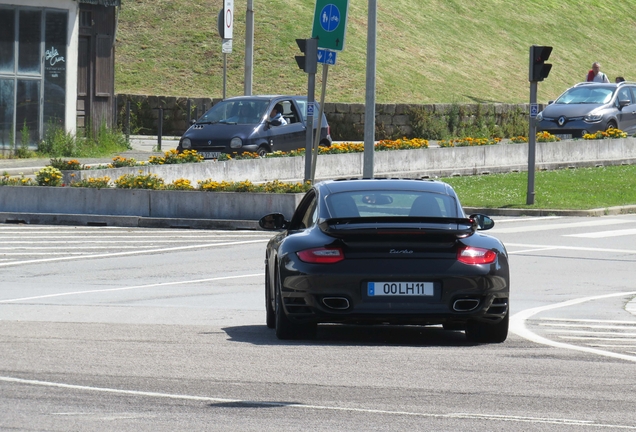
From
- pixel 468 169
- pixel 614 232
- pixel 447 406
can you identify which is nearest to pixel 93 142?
pixel 468 169

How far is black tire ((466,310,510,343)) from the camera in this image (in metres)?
10.4

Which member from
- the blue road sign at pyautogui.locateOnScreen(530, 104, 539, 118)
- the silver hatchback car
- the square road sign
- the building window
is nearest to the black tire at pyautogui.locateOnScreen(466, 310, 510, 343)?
the square road sign

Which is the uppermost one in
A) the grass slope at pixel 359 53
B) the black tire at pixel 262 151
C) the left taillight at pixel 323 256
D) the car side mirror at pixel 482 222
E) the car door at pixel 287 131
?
the grass slope at pixel 359 53

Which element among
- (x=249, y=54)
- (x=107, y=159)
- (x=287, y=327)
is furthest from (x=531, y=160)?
(x=287, y=327)

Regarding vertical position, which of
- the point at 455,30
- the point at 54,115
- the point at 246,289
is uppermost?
the point at 455,30

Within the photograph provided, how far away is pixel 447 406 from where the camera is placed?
7617mm

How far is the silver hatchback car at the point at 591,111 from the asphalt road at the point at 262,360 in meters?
19.5

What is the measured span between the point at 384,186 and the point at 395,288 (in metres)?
1.28

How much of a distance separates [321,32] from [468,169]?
847 cm

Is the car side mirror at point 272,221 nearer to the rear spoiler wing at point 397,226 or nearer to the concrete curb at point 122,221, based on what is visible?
the rear spoiler wing at point 397,226

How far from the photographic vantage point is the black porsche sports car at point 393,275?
998 cm

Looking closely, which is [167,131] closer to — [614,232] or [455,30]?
[455,30]

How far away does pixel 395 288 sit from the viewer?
32.8 ft

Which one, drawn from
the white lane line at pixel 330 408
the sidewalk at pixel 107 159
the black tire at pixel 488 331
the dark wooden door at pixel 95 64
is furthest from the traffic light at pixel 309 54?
the white lane line at pixel 330 408
